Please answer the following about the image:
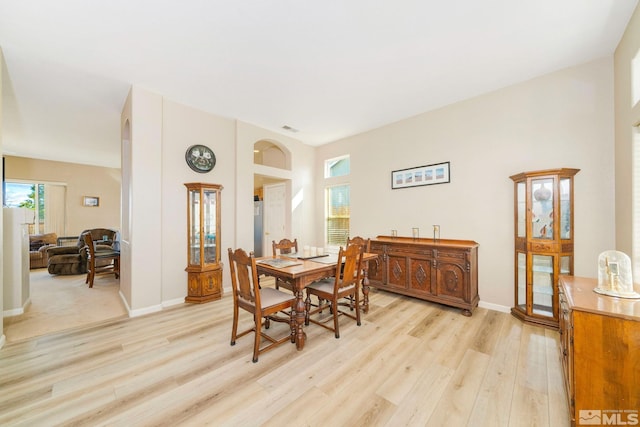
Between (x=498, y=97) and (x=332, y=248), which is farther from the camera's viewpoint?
(x=332, y=248)

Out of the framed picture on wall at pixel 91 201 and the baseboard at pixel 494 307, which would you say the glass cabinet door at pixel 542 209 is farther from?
the framed picture on wall at pixel 91 201

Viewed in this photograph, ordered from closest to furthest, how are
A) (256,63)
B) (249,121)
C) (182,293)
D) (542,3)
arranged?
(542,3) → (256,63) → (182,293) → (249,121)

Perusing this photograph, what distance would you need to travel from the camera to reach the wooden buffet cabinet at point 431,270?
3146 millimetres

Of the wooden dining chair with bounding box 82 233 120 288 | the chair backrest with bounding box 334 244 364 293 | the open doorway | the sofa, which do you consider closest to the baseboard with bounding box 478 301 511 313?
the chair backrest with bounding box 334 244 364 293

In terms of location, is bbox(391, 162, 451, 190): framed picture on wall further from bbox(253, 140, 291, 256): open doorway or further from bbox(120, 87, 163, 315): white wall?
bbox(120, 87, 163, 315): white wall

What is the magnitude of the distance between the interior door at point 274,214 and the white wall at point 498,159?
1895mm

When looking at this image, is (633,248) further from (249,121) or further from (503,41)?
(249,121)

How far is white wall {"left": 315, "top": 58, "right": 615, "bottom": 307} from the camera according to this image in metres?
2.66

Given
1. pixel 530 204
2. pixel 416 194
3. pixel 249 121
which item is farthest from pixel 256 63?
pixel 530 204

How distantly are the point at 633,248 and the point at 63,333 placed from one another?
5624mm

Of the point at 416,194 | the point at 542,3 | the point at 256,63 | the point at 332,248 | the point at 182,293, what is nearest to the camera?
the point at 542,3

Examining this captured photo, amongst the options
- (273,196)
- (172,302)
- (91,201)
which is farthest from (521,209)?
(91,201)

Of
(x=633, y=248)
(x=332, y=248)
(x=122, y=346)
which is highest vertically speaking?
(x=633, y=248)

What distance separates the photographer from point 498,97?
3277 mm
